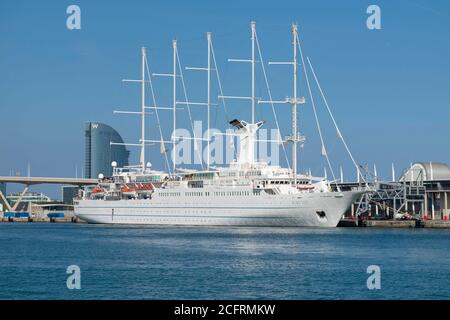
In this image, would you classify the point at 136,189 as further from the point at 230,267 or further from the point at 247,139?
the point at 230,267

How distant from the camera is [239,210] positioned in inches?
2872

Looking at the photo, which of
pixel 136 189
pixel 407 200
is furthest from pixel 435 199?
pixel 136 189

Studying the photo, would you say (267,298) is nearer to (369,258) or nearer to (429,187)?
(369,258)

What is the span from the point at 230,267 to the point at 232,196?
121ft

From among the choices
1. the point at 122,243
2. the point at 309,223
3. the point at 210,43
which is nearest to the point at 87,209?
the point at 210,43

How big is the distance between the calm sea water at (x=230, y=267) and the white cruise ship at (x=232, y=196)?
40.3ft

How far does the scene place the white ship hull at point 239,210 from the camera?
68.2 m

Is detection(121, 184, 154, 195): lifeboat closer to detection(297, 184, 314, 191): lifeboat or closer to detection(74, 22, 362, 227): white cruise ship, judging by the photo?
detection(74, 22, 362, 227): white cruise ship

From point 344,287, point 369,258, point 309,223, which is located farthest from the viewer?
point 309,223

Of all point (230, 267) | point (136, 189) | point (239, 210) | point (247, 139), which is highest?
point (247, 139)

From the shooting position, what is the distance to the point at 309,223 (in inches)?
2736

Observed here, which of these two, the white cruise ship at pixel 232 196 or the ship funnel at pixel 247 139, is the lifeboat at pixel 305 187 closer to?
the white cruise ship at pixel 232 196

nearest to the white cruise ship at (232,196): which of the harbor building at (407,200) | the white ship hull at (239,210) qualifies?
the white ship hull at (239,210)
